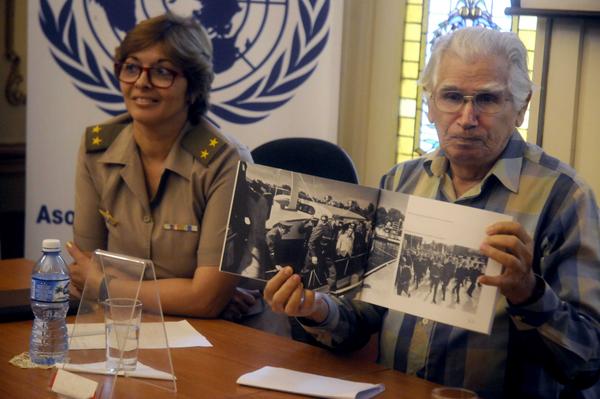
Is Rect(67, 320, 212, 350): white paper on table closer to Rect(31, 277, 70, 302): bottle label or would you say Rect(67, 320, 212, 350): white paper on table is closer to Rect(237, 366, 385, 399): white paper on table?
Rect(31, 277, 70, 302): bottle label

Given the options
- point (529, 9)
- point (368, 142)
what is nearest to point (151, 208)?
point (529, 9)

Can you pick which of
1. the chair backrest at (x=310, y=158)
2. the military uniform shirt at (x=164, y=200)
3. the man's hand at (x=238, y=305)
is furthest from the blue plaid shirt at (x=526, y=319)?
the chair backrest at (x=310, y=158)

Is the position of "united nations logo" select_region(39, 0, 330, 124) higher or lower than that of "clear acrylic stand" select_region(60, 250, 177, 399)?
higher

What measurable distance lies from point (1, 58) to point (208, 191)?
8.33 ft

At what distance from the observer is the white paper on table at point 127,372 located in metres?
1.82

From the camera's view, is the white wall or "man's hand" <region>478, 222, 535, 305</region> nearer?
"man's hand" <region>478, 222, 535, 305</region>

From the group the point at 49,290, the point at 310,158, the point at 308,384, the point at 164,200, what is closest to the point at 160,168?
the point at 164,200

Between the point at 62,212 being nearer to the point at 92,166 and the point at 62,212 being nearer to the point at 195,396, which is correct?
the point at 92,166

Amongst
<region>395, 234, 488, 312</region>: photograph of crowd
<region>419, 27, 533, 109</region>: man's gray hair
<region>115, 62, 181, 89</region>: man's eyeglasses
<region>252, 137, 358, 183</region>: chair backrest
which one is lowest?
<region>395, 234, 488, 312</region>: photograph of crowd

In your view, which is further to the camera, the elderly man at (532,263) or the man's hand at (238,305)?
the man's hand at (238,305)

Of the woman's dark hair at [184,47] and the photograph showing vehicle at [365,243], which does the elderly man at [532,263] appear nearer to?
the photograph showing vehicle at [365,243]

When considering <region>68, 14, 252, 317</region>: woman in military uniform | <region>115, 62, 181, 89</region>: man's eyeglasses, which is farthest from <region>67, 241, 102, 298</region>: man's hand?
<region>115, 62, 181, 89</region>: man's eyeglasses

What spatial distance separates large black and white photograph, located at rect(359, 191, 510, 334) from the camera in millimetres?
1729

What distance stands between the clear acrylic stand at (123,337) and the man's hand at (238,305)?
57 cm
